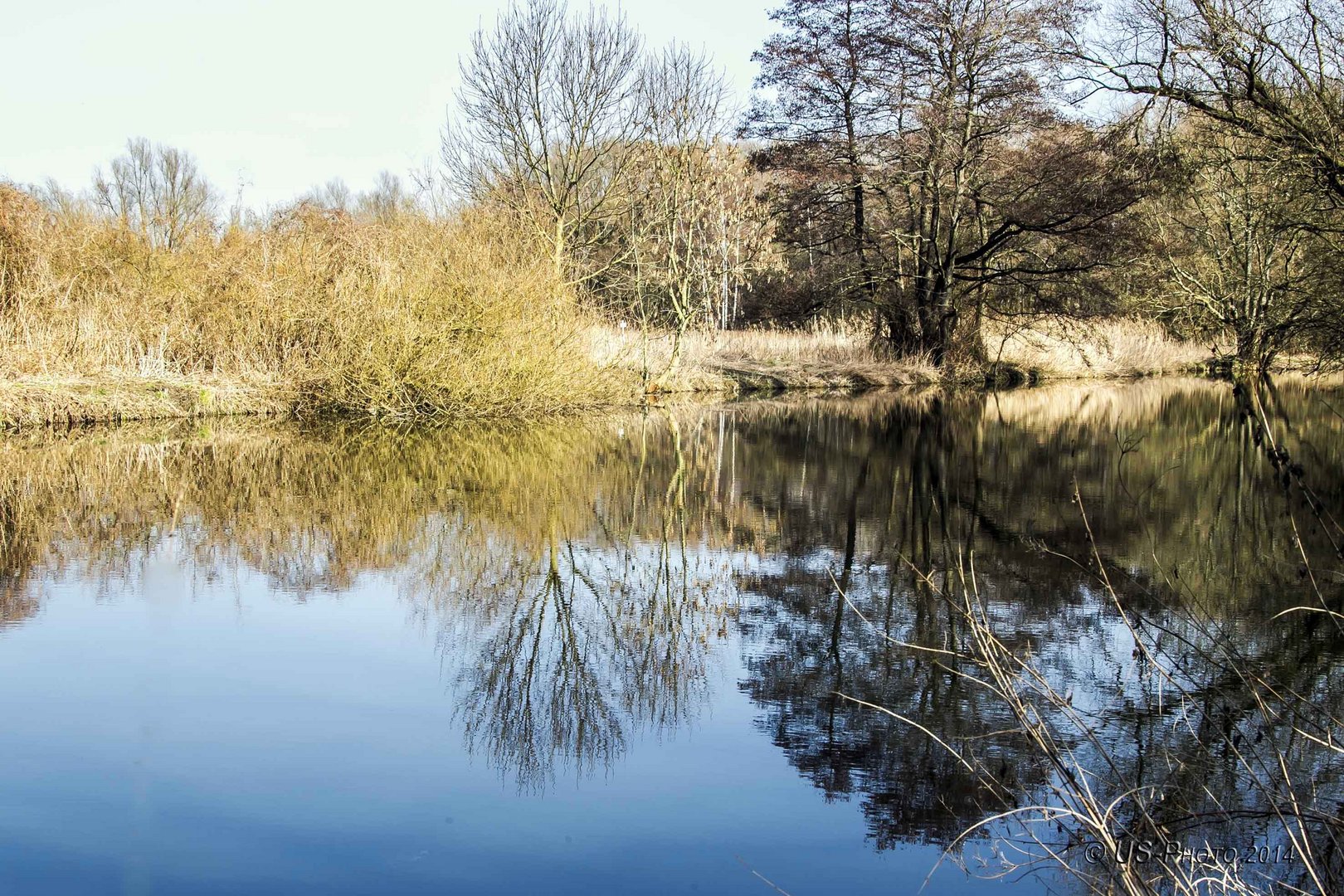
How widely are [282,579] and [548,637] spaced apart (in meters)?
2.18

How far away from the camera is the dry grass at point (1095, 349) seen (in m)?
27.9

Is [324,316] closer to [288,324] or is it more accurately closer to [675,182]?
[288,324]

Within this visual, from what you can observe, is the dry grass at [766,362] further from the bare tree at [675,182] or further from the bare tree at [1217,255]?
the bare tree at [1217,255]

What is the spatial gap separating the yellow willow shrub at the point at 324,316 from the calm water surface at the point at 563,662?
549 cm

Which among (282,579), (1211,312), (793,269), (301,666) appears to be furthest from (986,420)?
(793,269)

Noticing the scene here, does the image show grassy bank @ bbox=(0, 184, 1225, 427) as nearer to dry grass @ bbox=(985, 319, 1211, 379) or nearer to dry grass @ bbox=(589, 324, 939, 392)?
dry grass @ bbox=(589, 324, 939, 392)

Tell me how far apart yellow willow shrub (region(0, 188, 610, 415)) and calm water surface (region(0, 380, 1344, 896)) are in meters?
5.49

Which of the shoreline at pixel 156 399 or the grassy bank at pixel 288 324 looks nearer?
the shoreline at pixel 156 399

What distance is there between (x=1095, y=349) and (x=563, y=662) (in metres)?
27.6

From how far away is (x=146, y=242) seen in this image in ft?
64.0

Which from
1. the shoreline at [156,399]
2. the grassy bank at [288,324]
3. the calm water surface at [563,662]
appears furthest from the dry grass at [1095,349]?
the calm water surface at [563,662]

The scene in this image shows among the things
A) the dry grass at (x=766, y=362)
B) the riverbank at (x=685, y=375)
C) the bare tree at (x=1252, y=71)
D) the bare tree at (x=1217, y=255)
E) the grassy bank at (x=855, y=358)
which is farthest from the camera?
the grassy bank at (x=855, y=358)

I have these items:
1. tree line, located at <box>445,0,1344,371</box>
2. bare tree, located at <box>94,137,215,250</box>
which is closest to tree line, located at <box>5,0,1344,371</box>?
tree line, located at <box>445,0,1344,371</box>

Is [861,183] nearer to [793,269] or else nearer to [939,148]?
[939,148]
